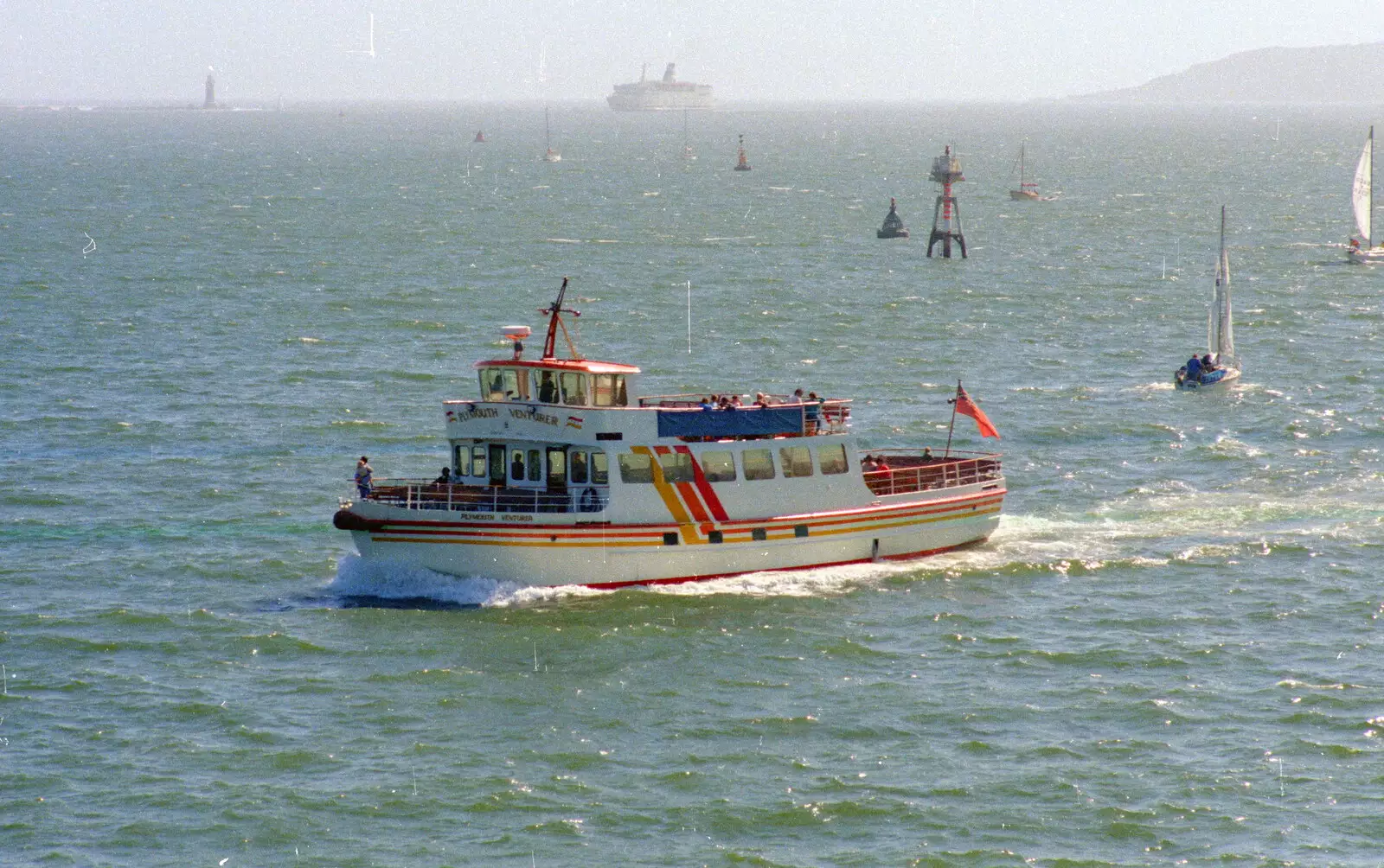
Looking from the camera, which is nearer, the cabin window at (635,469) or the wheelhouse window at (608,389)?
the cabin window at (635,469)

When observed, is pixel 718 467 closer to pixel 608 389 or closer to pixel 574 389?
pixel 608 389

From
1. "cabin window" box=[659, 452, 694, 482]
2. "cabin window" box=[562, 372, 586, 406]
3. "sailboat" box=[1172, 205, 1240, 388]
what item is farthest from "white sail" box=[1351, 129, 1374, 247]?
"cabin window" box=[562, 372, 586, 406]

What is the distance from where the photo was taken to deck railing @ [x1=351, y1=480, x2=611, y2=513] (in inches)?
1780

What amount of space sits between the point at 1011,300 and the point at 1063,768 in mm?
68051

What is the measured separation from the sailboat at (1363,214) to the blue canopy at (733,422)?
81.3 metres

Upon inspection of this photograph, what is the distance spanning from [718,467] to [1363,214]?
86790mm

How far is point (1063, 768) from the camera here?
35.4 meters

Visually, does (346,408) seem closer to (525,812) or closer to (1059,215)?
(525,812)

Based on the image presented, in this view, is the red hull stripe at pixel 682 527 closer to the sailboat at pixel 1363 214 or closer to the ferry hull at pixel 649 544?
the ferry hull at pixel 649 544

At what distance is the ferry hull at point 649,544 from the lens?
147ft

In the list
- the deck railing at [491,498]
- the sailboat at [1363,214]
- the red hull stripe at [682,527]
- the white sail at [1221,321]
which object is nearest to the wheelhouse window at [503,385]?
the deck railing at [491,498]

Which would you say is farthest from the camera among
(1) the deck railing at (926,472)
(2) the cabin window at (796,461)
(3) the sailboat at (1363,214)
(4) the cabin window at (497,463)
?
(3) the sailboat at (1363,214)

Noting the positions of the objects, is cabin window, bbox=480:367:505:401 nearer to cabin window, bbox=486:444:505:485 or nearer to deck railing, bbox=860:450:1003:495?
cabin window, bbox=486:444:505:485

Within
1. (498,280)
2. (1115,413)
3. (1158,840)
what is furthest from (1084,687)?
(498,280)
